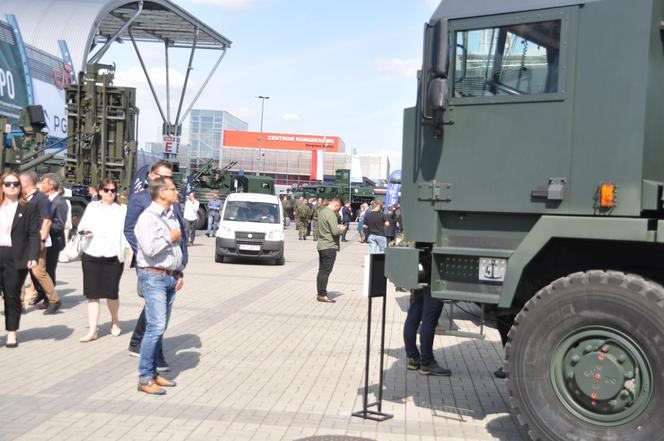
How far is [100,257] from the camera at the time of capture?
8719 mm

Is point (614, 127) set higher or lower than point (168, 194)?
higher

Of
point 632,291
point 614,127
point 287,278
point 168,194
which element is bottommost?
point 287,278

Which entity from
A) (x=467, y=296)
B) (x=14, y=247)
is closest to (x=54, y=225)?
(x=14, y=247)

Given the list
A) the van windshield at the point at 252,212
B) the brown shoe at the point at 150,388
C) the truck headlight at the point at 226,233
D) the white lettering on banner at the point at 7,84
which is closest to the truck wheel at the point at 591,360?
the brown shoe at the point at 150,388

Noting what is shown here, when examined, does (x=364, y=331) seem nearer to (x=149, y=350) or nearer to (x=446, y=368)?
(x=446, y=368)

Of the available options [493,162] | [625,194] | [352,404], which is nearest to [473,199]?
[493,162]

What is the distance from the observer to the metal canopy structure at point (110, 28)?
45.2m

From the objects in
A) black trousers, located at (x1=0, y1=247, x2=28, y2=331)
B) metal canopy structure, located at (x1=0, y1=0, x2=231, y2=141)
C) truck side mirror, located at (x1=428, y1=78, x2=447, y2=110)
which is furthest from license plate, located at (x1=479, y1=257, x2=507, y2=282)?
metal canopy structure, located at (x1=0, y1=0, x2=231, y2=141)

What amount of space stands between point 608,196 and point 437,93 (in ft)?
4.15

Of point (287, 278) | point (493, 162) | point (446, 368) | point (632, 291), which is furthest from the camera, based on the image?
point (287, 278)

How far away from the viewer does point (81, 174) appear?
71.4 ft

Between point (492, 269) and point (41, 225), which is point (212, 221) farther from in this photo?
point (492, 269)

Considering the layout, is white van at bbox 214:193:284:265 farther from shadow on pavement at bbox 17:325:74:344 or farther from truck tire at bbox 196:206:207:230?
truck tire at bbox 196:206:207:230

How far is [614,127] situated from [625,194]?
421mm
